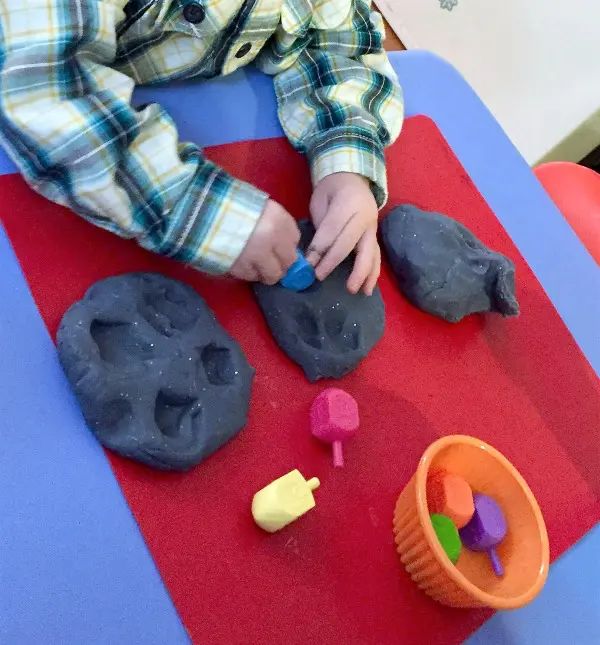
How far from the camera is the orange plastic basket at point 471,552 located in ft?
1.61

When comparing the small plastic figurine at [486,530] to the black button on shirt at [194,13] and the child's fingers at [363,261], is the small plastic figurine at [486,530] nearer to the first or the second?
the child's fingers at [363,261]

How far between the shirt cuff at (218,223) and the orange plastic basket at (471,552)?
228 mm

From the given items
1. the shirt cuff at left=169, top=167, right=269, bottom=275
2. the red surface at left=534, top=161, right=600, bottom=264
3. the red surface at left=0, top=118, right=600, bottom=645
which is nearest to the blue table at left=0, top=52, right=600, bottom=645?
the red surface at left=0, top=118, right=600, bottom=645

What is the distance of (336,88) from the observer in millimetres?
706

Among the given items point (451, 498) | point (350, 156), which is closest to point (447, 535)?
point (451, 498)

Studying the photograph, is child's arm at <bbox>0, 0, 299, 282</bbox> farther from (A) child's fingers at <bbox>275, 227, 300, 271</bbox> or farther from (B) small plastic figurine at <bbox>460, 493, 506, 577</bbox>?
(B) small plastic figurine at <bbox>460, 493, 506, 577</bbox>

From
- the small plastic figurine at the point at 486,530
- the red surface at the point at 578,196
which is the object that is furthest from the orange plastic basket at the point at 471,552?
the red surface at the point at 578,196

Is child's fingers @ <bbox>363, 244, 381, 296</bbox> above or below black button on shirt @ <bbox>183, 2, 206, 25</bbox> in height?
below

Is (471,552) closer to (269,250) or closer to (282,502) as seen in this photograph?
(282,502)

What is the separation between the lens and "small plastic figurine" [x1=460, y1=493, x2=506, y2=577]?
543 mm

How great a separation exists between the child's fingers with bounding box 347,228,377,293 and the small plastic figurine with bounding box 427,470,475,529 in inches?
7.2

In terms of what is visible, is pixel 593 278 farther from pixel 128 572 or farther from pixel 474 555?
pixel 128 572

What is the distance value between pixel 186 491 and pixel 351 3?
0.53 meters

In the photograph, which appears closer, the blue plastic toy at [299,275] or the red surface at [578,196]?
the blue plastic toy at [299,275]
